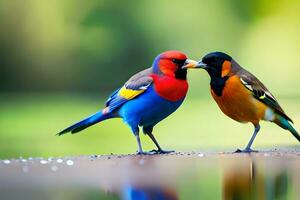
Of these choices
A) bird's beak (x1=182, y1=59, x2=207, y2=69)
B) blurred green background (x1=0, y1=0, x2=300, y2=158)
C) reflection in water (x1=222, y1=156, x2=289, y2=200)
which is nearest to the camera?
reflection in water (x1=222, y1=156, x2=289, y2=200)

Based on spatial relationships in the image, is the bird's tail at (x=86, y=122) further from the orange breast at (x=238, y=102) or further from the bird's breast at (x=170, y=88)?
the orange breast at (x=238, y=102)

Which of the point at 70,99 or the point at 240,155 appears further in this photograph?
the point at 70,99

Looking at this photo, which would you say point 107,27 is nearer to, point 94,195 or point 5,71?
point 5,71

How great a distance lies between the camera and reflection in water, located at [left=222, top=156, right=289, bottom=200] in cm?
413

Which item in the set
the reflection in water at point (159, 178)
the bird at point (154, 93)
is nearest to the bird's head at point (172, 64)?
the bird at point (154, 93)

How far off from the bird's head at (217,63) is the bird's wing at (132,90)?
13.3 inches

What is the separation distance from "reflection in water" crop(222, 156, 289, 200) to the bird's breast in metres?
0.47

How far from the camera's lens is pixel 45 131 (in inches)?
452

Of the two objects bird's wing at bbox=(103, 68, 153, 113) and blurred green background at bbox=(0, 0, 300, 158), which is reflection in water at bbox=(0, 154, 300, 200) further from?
blurred green background at bbox=(0, 0, 300, 158)

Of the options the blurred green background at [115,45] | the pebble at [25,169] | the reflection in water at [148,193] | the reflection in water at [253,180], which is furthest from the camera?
the blurred green background at [115,45]

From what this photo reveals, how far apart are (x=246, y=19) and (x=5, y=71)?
192 inches

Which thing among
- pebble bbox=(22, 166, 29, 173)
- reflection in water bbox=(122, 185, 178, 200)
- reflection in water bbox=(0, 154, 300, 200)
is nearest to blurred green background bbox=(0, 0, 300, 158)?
reflection in water bbox=(0, 154, 300, 200)

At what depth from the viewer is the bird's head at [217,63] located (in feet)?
18.0

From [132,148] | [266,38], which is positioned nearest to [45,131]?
[132,148]
